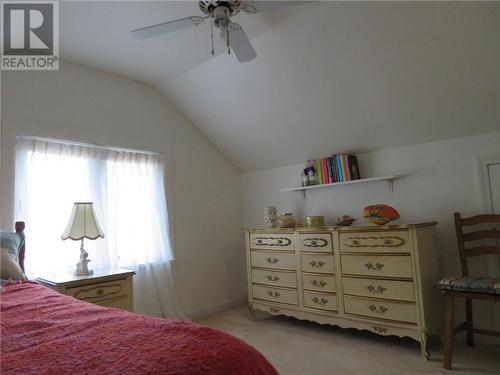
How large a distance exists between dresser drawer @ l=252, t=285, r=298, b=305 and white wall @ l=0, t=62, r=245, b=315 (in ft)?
2.20

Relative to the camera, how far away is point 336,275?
2.78 meters

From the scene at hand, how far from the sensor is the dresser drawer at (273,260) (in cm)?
311

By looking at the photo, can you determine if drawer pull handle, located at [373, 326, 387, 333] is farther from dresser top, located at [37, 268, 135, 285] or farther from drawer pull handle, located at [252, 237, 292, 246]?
dresser top, located at [37, 268, 135, 285]

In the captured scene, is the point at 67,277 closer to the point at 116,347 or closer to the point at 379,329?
the point at 116,347

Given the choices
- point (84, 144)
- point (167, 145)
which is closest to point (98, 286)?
point (84, 144)

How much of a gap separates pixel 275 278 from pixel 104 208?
1765 millimetres

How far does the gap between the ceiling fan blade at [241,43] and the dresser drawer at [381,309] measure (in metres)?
2.05

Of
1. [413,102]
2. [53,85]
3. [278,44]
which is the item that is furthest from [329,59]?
[53,85]

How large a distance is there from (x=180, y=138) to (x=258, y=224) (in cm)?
143

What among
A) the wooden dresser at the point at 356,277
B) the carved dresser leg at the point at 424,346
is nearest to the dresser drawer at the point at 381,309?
the wooden dresser at the point at 356,277

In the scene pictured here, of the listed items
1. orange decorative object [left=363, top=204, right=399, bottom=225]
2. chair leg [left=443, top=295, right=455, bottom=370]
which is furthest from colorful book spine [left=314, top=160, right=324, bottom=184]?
chair leg [left=443, top=295, right=455, bottom=370]

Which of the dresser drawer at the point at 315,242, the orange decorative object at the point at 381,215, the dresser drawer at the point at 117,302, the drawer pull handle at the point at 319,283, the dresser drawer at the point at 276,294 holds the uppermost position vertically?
the orange decorative object at the point at 381,215

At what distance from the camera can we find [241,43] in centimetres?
191

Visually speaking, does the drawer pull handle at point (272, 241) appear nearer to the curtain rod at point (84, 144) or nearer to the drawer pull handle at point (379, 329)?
the drawer pull handle at point (379, 329)
